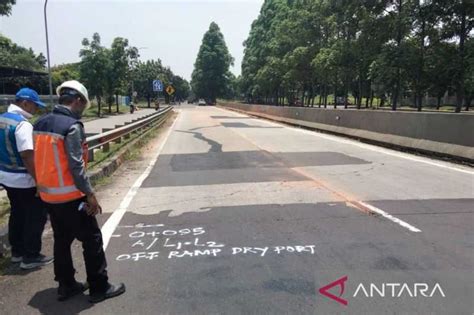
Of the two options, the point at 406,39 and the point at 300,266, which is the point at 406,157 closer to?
the point at 300,266

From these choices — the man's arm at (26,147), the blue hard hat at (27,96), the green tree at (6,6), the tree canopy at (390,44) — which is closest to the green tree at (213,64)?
the tree canopy at (390,44)

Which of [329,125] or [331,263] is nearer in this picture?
[331,263]

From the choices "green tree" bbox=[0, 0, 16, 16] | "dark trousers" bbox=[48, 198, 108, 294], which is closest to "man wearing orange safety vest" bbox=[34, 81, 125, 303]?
"dark trousers" bbox=[48, 198, 108, 294]

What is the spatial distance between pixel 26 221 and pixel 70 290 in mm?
1211

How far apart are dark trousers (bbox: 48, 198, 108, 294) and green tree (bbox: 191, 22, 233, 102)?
108666 mm

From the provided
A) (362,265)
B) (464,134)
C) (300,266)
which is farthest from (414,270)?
(464,134)

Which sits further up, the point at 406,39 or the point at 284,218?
the point at 406,39

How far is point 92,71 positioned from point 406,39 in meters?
34.7

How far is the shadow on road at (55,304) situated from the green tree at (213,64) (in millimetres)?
108703

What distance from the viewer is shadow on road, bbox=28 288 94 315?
4391mm

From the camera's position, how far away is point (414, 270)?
506 centimetres

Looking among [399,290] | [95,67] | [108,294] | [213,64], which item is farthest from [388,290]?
[213,64]

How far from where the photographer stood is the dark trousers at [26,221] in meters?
5.45

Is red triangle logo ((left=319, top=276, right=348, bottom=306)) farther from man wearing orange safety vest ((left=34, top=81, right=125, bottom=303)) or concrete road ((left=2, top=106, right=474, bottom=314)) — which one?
man wearing orange safety vest ((left=34, top=81, right=125, bottom=303))
